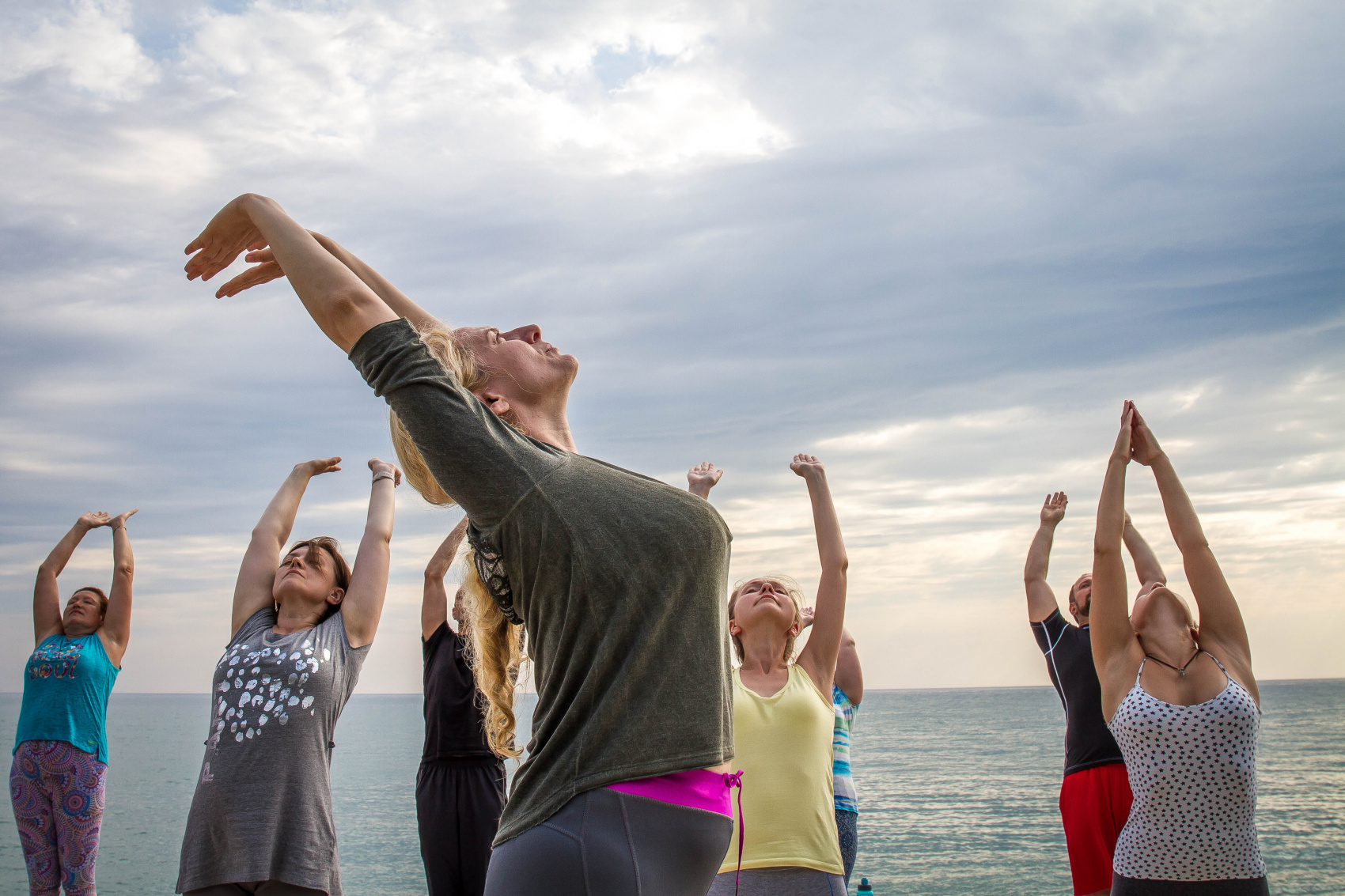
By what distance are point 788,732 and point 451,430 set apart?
8.80 feet

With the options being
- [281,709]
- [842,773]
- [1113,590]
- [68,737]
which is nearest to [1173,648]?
[1113,590]

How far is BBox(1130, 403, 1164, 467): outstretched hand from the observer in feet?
11.6

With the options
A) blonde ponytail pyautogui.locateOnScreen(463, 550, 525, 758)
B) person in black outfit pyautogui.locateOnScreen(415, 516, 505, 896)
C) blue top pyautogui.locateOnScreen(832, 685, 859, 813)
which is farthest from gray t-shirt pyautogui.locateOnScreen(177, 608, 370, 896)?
blue top pyautogui.locateOnScreen(832, 685, 859, 813)

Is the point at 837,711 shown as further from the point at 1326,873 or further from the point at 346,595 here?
the point at 1326,873

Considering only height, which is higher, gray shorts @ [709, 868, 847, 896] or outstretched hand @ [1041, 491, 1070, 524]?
outstretched hand @ [1041, 491, 1070, 524]

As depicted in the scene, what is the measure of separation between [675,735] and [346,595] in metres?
2.84

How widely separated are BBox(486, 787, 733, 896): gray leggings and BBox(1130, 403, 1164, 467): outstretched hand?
9.60ft

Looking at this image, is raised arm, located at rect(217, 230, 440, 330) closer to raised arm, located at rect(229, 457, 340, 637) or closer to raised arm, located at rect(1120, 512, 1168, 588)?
raised arm, located at rect(229, 457, 340, 637)

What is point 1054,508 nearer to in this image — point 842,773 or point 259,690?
point 842,773

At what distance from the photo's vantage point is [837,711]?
16.8 feet

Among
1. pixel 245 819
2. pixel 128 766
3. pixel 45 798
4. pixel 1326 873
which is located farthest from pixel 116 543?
pixel 128 766

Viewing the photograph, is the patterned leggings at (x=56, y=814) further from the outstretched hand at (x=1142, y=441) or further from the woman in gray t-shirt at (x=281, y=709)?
the outstretched hand at (x=1142, y=441)

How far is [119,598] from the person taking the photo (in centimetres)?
588

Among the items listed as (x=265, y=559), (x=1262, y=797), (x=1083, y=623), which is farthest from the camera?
(x=1262, y=797)
